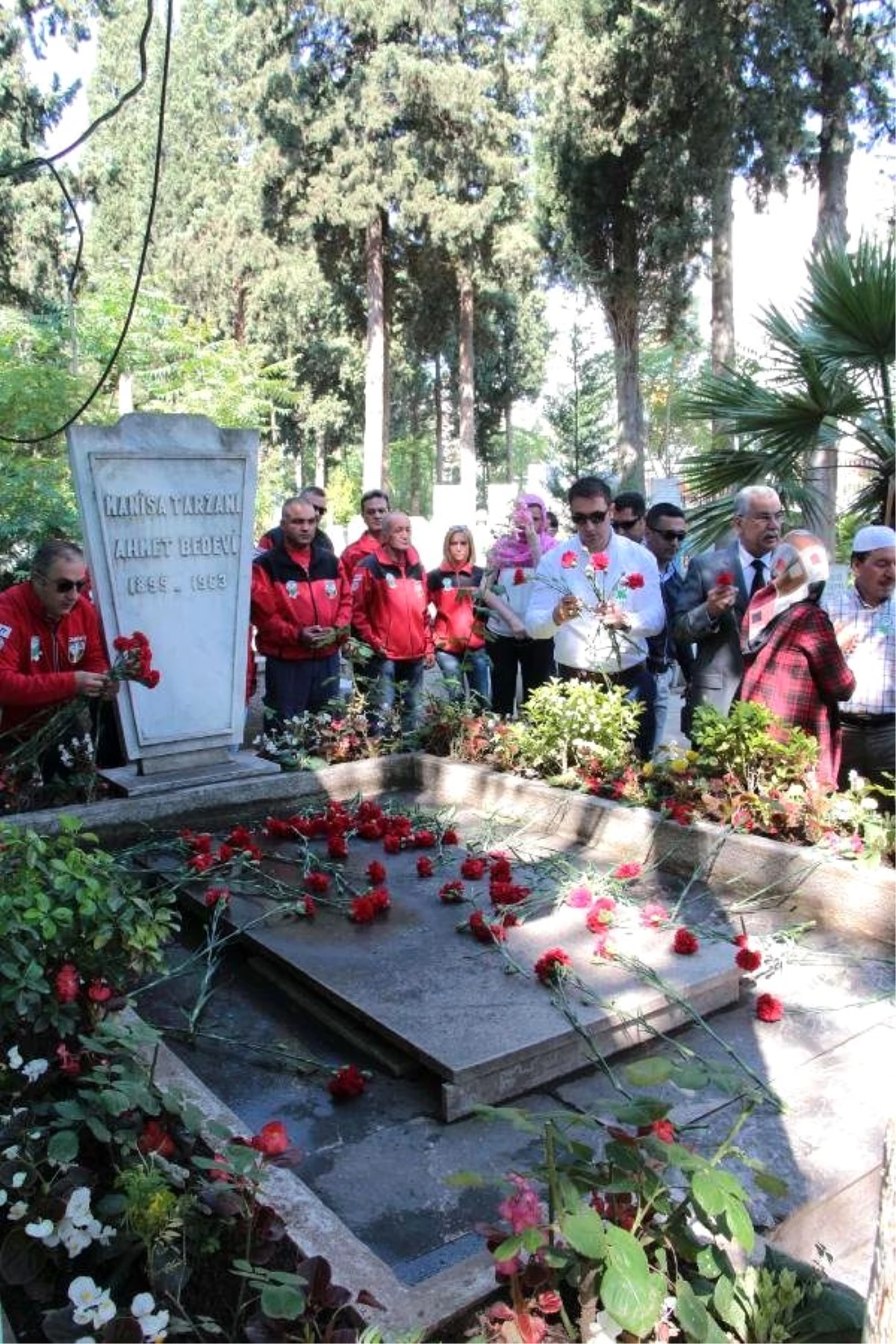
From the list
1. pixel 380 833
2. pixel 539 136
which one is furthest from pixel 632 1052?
pixel 539 136

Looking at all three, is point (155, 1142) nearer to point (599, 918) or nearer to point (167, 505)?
point (599, 918)

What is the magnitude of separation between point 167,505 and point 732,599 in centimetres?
258

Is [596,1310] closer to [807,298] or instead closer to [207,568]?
[207,568]

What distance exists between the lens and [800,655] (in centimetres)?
403

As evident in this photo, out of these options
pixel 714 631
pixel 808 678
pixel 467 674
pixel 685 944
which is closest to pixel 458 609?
pixel 467 674

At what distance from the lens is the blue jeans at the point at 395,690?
563 cm

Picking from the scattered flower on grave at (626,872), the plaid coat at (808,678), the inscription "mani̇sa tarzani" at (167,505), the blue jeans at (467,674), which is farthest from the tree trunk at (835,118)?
the scattered flower on grave at (626,872)

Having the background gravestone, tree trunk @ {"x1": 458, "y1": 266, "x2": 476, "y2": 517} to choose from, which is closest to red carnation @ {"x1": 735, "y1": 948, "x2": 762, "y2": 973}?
the background gravestone

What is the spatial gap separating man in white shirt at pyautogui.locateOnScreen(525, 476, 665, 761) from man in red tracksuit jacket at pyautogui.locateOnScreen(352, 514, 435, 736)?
1.10 metres

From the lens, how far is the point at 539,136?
60.8 feet

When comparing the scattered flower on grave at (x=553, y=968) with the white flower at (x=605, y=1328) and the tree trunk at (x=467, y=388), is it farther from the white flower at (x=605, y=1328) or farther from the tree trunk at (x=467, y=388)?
the tree trunk at (x=467, y=388)

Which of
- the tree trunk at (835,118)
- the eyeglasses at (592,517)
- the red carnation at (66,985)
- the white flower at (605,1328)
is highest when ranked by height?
the tree trunk at (835,118)

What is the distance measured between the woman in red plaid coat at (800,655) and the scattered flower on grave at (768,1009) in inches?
48.5

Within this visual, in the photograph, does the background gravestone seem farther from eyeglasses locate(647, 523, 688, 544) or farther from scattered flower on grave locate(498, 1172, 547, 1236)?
scattered flower on grave locate(498, 1172, 547, 1236)
